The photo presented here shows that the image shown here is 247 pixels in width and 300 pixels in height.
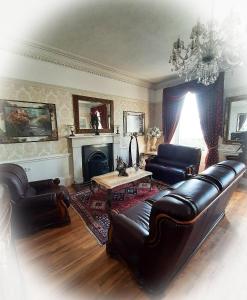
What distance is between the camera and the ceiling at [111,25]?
2006mm

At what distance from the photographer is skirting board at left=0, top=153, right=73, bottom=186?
10.5 ft

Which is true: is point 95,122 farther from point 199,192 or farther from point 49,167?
point 199,192

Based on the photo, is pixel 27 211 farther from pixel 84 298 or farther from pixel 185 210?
pixel 185 210

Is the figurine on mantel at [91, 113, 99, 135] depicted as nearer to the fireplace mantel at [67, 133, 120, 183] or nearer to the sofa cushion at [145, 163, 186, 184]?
the fireplace mantel at [67, 133, 120, 183]

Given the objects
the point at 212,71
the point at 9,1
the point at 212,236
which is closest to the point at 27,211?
the point at 212,236

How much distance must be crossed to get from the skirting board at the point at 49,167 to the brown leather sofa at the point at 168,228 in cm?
237

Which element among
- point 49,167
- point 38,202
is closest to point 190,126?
point 49,167

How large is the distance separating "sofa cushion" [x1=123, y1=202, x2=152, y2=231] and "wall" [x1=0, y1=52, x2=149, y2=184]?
7.94ft

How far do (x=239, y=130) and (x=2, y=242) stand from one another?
442 cm

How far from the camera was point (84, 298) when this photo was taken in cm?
133

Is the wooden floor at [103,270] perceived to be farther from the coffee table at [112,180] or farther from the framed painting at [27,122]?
the framed painting at [27,122]

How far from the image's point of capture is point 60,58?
3262 millimetres

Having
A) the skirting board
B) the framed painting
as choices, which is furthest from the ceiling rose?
the skirting board

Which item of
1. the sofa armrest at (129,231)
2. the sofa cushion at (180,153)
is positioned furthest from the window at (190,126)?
the sofa armrest at (129,231)
